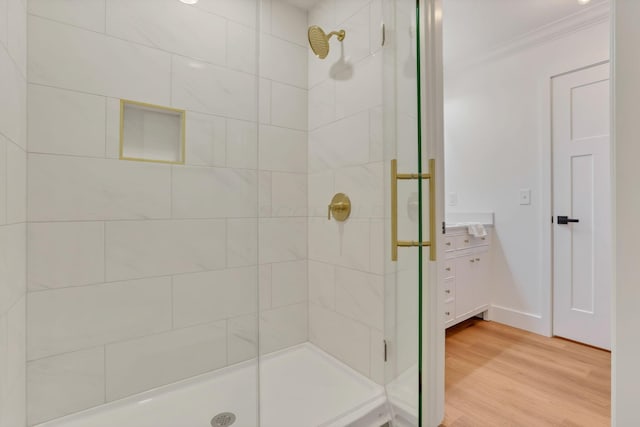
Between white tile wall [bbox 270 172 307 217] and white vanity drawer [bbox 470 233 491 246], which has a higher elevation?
white tile wall [bbox 270 172 307 217]

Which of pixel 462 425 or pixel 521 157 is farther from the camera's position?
pixel 521 157

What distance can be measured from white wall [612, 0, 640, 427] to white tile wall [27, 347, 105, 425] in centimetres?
192

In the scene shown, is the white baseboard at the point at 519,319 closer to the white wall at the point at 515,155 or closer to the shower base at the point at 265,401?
the white wall at the point at 515,155

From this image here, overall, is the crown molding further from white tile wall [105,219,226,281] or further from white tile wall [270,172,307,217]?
white tile wall [105,219,226,281]

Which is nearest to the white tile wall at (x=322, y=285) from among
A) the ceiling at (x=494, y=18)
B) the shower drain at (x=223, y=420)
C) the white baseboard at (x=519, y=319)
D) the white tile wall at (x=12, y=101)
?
the shower drain at (x=223, y=420)

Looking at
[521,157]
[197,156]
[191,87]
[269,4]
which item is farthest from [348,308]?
[521,157]

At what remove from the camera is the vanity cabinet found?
7.27ft

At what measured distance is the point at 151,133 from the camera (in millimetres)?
1326

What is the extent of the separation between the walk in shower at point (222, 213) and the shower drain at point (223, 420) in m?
0.02

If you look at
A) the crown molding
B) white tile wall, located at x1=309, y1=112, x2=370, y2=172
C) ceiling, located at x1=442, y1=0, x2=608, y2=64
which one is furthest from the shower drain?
the crown molding

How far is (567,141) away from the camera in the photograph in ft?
7.27

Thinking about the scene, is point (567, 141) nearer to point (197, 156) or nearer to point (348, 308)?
point (348, 308)

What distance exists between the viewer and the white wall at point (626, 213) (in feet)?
3.10

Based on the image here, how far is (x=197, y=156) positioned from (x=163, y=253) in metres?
0.48
